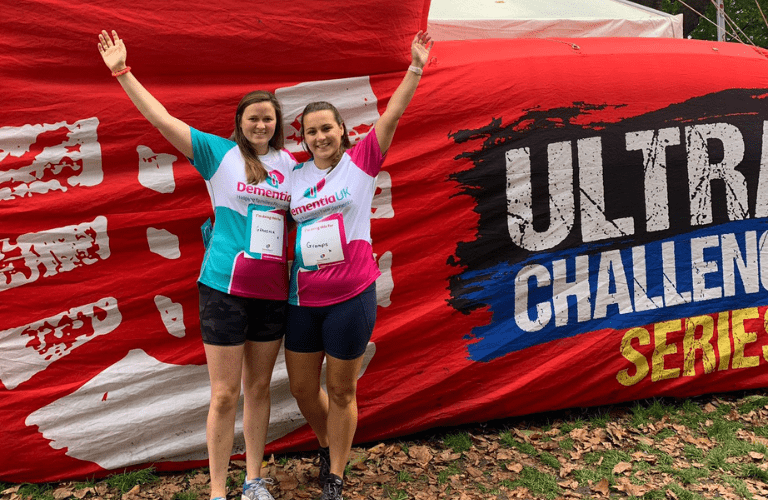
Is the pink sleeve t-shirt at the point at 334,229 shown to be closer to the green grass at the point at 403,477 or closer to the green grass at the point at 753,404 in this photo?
the green grass at the point at 403,477

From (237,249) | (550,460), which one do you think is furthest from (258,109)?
(550,460)

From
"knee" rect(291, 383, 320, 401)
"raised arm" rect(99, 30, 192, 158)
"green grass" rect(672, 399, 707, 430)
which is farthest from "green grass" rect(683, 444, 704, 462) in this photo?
"raised arm" rect(99, 30, 192, 158)

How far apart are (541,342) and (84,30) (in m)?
2.80

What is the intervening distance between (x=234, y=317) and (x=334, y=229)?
0.53m

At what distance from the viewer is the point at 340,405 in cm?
280

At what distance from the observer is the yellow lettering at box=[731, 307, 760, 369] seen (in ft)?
12.8

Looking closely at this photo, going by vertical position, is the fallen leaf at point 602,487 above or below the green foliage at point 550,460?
below

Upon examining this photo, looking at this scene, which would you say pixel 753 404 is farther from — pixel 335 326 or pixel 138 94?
pixel 138 94

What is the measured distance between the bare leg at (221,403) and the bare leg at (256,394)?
0.08 m

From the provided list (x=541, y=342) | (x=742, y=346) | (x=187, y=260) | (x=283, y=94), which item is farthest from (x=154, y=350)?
(x=742, y=346)

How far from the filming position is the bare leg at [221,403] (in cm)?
263

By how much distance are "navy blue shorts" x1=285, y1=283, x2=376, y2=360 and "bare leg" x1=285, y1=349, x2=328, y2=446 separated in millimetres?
51

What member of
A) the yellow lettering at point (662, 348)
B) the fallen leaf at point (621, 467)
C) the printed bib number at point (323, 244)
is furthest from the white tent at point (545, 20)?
the fallen leaf at point (621, 467)

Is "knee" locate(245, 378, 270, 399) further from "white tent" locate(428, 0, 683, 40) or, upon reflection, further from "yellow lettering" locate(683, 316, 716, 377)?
"white tent" locate(428, 0, 683, 40)
